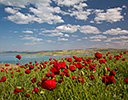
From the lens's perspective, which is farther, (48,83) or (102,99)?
(102,99)

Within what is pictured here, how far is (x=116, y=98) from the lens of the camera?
2.32 metres

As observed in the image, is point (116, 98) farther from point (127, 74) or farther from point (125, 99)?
point (127, 74)

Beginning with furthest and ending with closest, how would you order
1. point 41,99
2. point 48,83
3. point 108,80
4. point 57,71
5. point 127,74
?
point 127,74
point 41,99
point 57,71
point 108,80
point 48,83

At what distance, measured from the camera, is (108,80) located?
1.81 metres

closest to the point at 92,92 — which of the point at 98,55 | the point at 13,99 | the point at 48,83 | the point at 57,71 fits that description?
the point at 98,55

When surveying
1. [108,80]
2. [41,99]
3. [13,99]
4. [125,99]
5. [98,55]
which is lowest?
[13,99]

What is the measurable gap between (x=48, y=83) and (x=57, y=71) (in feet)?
2.32

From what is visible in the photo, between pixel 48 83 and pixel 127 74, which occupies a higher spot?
pixel 48 83

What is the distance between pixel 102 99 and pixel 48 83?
1.37 meters

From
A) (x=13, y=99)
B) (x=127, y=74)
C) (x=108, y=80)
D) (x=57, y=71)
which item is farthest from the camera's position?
(x=127, y=74)

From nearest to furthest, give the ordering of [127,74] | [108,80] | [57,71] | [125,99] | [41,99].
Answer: [108,80] → [57,71] → [125,99] → [41,99] → [127,74]

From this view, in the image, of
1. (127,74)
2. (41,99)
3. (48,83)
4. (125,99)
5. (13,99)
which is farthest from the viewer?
(127,74)

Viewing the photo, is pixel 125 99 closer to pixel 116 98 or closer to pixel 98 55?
pixel 116 98

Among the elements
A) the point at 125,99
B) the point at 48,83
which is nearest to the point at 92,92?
the point at 125,99
